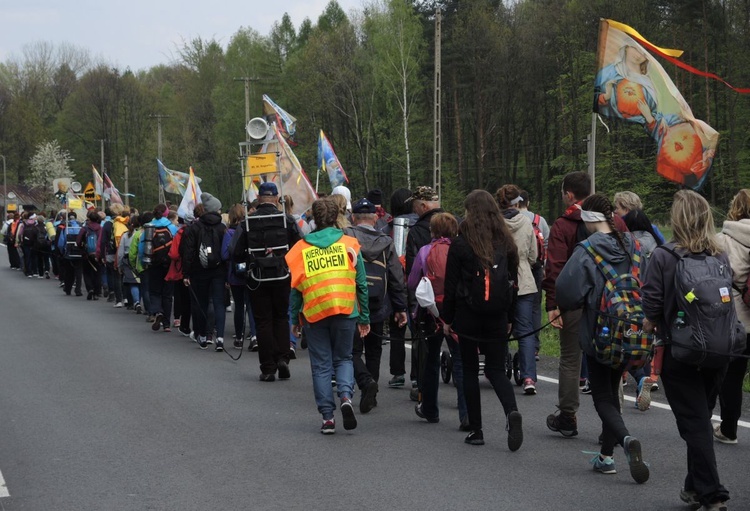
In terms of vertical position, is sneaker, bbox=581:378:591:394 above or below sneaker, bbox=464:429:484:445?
below

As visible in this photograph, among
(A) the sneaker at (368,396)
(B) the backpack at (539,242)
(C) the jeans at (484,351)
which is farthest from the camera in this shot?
(B) the backpack at (539,242)

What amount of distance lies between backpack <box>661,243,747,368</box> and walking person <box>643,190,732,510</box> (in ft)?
0.13

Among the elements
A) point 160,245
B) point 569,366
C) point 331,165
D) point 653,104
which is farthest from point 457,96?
point 569,366

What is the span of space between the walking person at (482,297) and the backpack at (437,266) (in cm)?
83

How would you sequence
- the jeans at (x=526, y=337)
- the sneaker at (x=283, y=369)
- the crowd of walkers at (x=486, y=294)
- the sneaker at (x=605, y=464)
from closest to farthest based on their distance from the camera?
the crowd of walkers at (x=486, y=294) < the sneaker at (x=605, y=464) < the jeans at (x=526, y=337) < the sneaker at (x=283, y=369)

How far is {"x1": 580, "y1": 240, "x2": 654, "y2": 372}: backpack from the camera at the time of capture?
622cm

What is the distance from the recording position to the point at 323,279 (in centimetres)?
804

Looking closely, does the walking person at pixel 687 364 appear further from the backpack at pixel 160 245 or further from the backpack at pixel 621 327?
the backpack at pixel 160 245

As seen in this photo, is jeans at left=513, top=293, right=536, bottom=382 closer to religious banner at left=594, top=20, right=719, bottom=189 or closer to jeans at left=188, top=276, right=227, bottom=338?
religious banner at left=594, top=20, right=719, bottom=189

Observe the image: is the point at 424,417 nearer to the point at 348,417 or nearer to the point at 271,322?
the point at 348,417

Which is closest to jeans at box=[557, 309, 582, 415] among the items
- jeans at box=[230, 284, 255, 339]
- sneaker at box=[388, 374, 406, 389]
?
sneaker at box=[388, 374, 406, 389]

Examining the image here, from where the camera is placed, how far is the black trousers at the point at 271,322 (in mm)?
10555

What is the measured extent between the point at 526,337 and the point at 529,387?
0.46m

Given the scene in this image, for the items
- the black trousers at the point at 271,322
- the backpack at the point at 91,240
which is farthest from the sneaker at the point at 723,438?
the backpack at the point at 91,240
